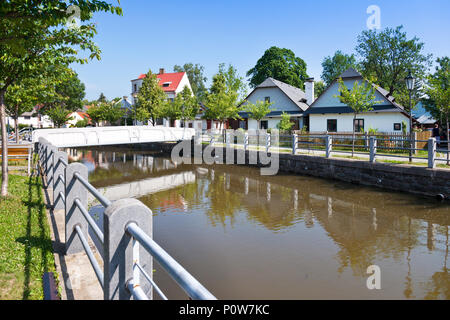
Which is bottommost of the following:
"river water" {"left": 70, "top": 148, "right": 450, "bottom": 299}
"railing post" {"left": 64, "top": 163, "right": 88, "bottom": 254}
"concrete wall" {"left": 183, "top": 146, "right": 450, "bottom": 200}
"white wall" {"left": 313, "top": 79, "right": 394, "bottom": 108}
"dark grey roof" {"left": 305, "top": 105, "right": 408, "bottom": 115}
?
"river water" {"left": 70, "top": 148, "right": 450, "bottom": 299}

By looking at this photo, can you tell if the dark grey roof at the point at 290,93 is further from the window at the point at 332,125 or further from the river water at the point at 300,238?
the river water at the point at 300,238

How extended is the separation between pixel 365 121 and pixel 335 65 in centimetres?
4289

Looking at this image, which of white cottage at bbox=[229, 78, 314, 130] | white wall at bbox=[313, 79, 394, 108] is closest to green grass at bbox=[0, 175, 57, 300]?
white wall at bbox=[313, 79, 394, 108]

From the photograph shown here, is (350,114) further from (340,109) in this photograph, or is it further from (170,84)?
(170,84)

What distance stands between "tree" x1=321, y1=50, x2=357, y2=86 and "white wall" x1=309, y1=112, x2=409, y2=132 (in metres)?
38.6

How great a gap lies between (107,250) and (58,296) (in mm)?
1702

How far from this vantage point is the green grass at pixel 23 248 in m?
3.92

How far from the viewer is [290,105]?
3628 cm

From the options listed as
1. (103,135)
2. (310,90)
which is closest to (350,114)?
(310,90)

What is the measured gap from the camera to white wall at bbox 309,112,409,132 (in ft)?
94.8

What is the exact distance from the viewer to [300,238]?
Result: 8742mm

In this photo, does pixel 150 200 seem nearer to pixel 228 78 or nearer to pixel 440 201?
pixel 440 201

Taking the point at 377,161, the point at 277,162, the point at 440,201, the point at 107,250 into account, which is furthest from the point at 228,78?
the point at 107,250

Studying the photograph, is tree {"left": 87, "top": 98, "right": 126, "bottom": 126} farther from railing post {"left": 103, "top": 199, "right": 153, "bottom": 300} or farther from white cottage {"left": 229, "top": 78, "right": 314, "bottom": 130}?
railing post {"left": 103, "top": 199, "right": 153, "bottom": 300}
